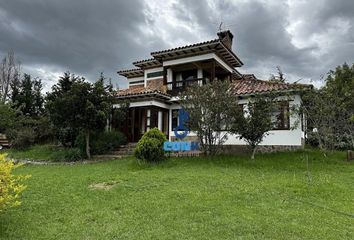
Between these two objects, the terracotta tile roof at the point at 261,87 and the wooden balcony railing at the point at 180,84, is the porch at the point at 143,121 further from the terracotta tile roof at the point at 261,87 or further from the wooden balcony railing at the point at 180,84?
the terracotta tile roof at the point at 261,87

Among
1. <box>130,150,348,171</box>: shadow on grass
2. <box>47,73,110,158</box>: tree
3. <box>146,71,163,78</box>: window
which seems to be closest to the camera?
<box>130,150,348,171</box>: shadow on grass

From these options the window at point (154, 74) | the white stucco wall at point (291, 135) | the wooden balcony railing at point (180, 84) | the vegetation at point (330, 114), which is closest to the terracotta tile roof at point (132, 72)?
the window at point (154, 74)

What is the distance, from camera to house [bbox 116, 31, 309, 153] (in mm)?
15680

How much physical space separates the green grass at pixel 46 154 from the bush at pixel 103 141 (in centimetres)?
72

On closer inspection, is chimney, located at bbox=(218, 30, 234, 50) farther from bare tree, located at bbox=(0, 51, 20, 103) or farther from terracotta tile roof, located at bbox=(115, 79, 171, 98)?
bare tree, located at bbox=(0, 51, 20, 103)

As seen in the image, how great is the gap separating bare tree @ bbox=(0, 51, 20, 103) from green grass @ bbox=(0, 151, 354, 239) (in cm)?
2835

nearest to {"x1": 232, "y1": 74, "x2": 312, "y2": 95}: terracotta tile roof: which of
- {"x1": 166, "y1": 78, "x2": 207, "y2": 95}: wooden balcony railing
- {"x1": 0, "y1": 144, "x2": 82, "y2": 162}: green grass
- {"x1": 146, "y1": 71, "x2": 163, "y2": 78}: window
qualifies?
{"x1": 166, "y1": 78, "x2": 207, "y2": 95}: wooden balcony railing

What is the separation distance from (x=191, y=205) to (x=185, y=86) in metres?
13.2

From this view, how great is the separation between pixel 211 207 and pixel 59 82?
14.2 m

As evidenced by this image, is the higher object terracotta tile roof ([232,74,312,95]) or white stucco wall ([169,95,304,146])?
terracotta tile roof ([232,74,312,95])

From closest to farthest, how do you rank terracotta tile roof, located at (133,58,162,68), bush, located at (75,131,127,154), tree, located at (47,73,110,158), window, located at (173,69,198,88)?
tree, located at (47,73,110,158)
bush, located at (75,131,127,154)
window, located at (173,69,198,88)
terracotta tile roof, located at (133,58,162,68)

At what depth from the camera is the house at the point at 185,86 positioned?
51.4ft

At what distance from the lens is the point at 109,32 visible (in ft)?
57.1

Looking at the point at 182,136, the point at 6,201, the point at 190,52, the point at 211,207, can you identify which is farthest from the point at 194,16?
the point at 6,201
